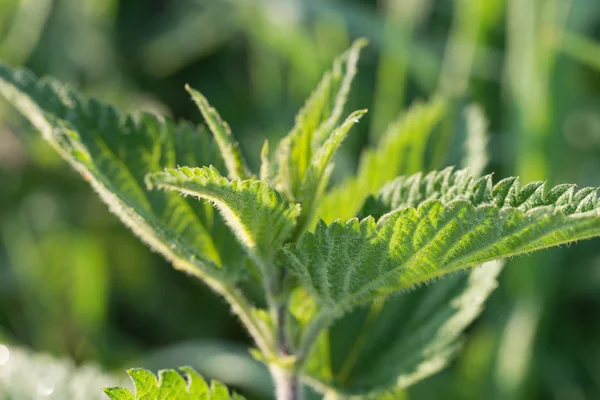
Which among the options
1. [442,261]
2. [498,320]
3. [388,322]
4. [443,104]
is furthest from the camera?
[498,320]

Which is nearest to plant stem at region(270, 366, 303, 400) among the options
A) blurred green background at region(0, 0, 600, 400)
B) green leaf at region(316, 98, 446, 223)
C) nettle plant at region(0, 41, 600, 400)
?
nettle plant at region(0, 41, 600, 400)

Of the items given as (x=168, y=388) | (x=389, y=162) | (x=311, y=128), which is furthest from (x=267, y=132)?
(x=168, y=388)

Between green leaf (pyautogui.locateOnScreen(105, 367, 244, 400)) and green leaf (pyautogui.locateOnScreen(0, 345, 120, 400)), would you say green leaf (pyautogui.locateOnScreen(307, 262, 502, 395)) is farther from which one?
green leaf (pyautogui.locateOnScreen(0, 345, 120, 400))

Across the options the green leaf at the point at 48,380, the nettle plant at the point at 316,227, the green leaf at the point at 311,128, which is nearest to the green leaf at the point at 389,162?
the nettle plant at the point at 316,227

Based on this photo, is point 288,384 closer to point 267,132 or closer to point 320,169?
point 320,169

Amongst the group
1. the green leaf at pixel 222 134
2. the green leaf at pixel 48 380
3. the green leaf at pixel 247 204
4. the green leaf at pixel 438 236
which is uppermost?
the green leaf at pixel 222 134

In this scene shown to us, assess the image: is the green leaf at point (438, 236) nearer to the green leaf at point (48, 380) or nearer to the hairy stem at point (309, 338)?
the hairy stem at point (309, 338)

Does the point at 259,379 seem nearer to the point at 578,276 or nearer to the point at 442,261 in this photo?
the point at 578,276

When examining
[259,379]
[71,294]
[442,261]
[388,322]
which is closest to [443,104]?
[388,322]
